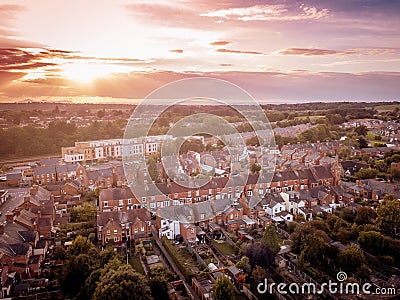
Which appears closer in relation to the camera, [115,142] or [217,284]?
[217,284]

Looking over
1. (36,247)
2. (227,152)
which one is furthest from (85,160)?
(36,247)

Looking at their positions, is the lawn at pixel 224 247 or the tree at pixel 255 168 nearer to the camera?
the lawn at pixel 224 247

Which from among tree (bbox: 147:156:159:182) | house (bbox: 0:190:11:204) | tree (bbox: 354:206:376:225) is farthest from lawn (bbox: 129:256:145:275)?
tree (bbox: 354:206:376:225)

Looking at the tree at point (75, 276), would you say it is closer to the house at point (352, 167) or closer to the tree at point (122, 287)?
the tree at point (122, 287)

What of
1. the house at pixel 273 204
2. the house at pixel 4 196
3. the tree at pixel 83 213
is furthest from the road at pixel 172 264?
the house at pixel 4 196

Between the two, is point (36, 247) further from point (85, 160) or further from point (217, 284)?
point (85, 160)
